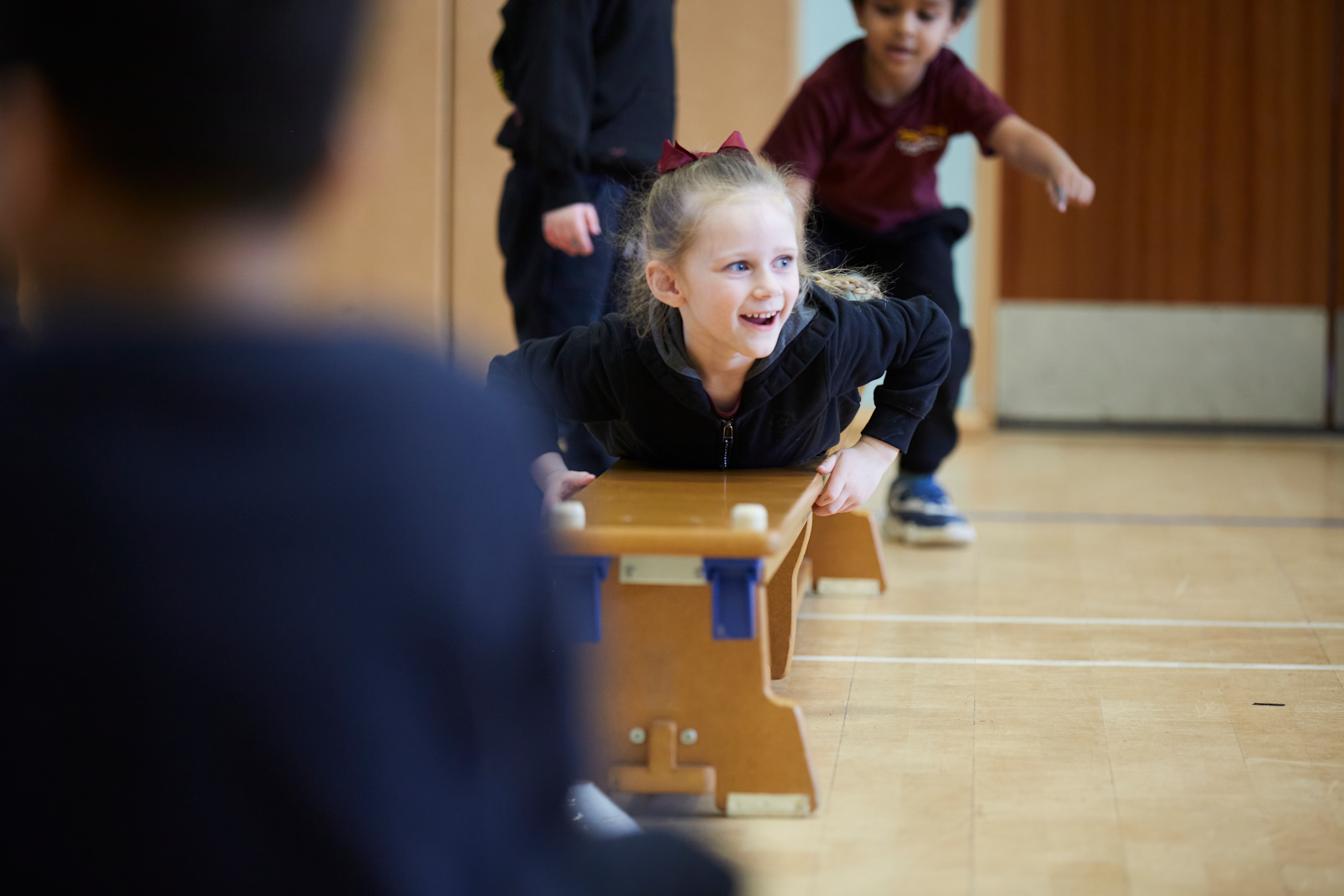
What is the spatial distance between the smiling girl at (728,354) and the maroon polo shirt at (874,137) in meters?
0.67

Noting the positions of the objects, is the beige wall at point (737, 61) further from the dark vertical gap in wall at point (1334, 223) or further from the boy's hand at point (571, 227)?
the boy's hand at point (571, 227)

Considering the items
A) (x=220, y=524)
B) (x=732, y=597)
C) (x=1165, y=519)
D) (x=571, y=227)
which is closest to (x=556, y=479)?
(x=732, y=597)

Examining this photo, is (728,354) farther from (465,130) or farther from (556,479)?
(465,130)

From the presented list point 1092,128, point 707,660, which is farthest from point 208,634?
point 1092,128

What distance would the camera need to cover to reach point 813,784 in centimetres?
115

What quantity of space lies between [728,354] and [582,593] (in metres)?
0.53

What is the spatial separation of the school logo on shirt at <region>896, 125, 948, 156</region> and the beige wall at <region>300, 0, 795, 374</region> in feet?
5.46

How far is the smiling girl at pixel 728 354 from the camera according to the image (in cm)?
154

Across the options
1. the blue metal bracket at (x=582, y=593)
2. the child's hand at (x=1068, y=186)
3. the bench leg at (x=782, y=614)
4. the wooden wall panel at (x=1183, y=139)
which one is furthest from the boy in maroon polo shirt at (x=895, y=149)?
the wooden wall panel at (x=1183, y=139)

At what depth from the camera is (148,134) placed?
43cm

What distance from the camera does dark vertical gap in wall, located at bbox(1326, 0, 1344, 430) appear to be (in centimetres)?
404

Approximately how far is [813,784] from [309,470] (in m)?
0.80

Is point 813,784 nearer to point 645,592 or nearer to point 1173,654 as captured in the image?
point 645,592

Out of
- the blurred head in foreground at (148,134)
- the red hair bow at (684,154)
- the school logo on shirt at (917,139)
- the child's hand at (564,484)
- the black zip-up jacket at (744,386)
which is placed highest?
the school logo on shirt at (917,139)
